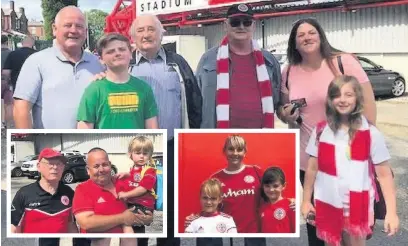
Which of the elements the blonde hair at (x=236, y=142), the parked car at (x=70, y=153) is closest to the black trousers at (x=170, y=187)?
the blonde hair at (x=236, y=142)

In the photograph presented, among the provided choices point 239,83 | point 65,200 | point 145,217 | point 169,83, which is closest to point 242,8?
point 239,83

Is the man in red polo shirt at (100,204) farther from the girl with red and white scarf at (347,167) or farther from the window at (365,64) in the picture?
the window at (365,64)

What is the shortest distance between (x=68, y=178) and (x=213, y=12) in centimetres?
84

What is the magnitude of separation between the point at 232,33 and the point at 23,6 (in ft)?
2.55

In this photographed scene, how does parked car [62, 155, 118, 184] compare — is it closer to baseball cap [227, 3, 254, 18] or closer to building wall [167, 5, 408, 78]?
building wall [167, 5, 408, 78]

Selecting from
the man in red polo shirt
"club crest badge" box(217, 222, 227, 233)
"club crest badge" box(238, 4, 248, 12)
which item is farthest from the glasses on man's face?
"club crest badge" box(238, 4, 248, 12)

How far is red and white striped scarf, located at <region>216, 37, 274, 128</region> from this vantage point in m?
2.13

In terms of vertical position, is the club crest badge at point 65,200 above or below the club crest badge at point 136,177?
below

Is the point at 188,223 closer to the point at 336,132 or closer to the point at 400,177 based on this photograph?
the point at 336,132

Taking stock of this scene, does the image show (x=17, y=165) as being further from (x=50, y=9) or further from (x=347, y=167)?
(x=347, y=167)

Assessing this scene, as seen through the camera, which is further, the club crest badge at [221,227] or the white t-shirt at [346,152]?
the club crest badge at [221,227]

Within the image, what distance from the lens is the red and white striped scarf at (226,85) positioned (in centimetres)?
213

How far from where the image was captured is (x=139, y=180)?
2.17m

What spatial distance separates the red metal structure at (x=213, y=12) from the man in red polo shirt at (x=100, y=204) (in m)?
0.49
